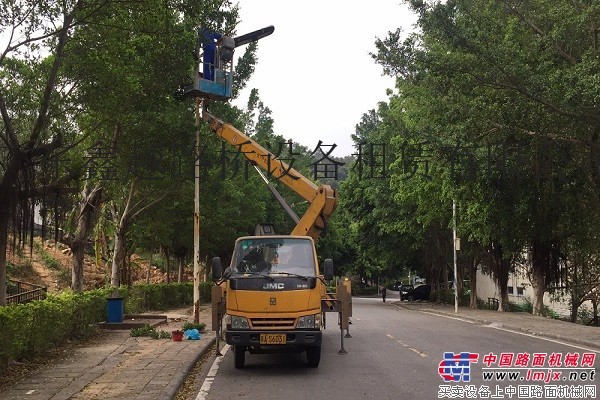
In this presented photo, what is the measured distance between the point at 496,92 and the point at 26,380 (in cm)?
1406

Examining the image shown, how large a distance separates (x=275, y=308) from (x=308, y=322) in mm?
661

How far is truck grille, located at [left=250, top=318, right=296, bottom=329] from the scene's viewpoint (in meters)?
12.1

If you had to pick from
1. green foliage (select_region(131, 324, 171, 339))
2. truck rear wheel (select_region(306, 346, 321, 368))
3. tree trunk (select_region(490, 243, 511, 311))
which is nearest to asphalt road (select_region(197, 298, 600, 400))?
truck rear wheel (select_region(306, 346, 321, 368))

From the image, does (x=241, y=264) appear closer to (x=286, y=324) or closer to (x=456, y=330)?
(x=286, y=324)

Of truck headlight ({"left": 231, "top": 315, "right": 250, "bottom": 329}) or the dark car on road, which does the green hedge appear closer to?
truck headlight ({"left": 231, "top": 315, "right": 250, "bottom": 329})

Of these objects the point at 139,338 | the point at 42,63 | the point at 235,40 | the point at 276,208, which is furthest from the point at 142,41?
the point at 276,208

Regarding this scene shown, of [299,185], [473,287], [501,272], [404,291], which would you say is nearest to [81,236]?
[299,185]

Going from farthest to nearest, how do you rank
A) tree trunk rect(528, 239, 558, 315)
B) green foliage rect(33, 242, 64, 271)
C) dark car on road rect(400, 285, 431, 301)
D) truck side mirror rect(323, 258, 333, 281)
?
dark car on road rect(400, 285, 431, 301)
green foliage rect(33, 242, 64, 271)
tree trunk rect(528, 239, 558, 315)
truck side mirror rect(323, 258, 333, 281)

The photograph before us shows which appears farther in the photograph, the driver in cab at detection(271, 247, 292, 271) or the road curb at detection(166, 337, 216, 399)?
the driver in cab at detection(271, 247, 292, 271)

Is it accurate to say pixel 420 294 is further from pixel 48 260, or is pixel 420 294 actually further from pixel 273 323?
pixel 273 323

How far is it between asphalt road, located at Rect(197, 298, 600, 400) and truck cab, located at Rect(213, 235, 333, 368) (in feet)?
1.88

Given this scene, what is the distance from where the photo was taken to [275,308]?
1220cm

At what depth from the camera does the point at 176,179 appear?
25.2 meters

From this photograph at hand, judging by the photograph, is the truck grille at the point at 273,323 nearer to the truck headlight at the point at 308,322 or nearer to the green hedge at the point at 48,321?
the truck headlight at the point at 308,322
